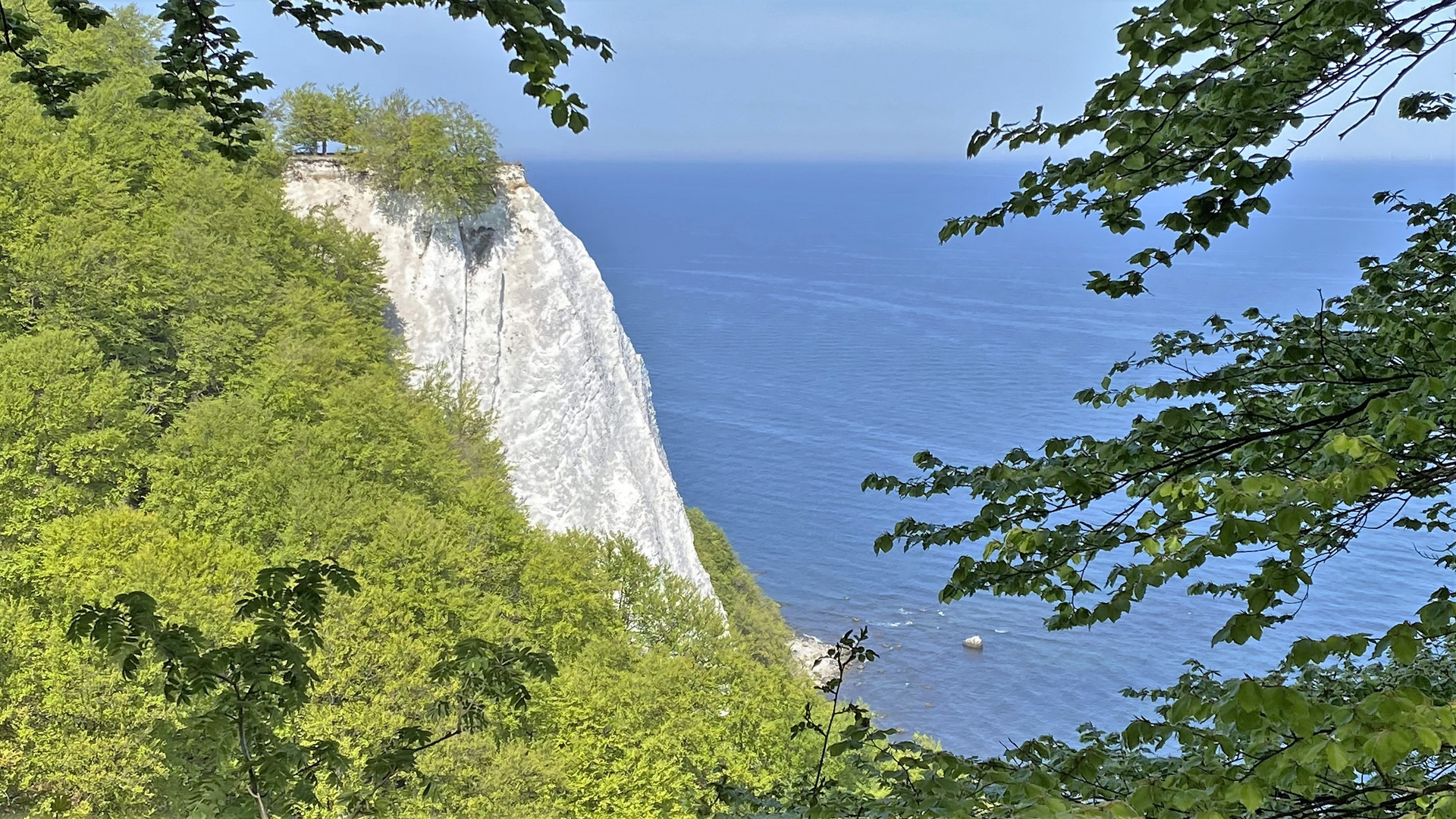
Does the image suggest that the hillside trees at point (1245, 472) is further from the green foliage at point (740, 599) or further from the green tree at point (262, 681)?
the green foliage at point (740, 599)

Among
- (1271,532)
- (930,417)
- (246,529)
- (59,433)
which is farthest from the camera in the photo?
(930,417)

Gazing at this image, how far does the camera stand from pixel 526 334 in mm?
34406

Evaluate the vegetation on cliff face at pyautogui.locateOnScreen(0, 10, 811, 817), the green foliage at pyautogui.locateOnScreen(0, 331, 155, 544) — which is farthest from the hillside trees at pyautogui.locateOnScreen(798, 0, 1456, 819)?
the green foliage at pyautogui.locateOnScreen(0, 331, 155, 544)

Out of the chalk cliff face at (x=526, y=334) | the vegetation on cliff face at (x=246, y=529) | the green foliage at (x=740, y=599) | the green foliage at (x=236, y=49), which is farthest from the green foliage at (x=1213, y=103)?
the chalk cliff face at (x=526, y=334)

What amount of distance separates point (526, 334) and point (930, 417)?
3416 cm

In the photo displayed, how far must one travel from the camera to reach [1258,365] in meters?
4.72

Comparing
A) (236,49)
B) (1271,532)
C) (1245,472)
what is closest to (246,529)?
(236,49)

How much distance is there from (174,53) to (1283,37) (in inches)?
193

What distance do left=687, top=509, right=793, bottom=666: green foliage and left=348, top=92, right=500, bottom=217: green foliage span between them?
14290 millimetres

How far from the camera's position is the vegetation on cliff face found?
13734 mm

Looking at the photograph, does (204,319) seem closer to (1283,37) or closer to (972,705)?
(1283,37)

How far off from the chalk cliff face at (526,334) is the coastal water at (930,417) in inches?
441

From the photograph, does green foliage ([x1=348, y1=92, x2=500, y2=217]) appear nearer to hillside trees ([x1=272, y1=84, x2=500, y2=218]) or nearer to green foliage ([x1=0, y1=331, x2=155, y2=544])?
hillside trees ([x1=272, y1=84, x2=500, y2=218])

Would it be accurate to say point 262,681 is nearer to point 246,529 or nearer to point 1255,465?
point 1255,465
